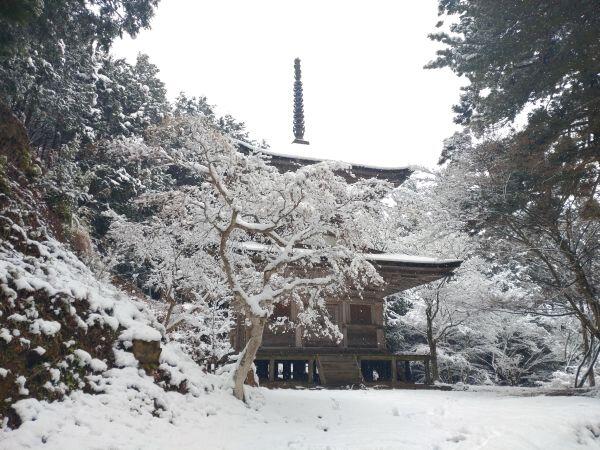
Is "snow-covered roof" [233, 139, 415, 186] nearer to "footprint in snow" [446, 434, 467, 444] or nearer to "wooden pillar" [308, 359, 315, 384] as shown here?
"wooden pillar" [308, 359, 315, 384]

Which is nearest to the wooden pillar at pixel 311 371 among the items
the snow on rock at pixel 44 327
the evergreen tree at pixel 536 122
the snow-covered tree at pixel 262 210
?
the snow-covered tree at pixel 262 210

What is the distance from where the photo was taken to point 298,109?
77.6 ft

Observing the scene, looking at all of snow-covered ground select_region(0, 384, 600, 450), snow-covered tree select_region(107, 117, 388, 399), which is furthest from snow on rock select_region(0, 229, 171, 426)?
snow-covered tree select_region(107, 117, 388, 399)

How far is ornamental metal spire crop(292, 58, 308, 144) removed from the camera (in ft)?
73.4

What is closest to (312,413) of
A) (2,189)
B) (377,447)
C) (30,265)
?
(377,447)

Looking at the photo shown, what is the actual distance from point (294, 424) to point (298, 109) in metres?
19.9

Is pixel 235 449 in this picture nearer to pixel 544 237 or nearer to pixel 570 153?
pixel 570 153

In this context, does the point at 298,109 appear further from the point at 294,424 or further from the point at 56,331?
the point at 56,331

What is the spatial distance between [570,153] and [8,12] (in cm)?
867

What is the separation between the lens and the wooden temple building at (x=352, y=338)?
45.1 ft

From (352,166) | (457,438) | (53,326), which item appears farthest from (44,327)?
(352,166)

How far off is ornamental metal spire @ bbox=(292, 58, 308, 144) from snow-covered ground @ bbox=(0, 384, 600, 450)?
1537cm

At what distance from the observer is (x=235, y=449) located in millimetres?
5023

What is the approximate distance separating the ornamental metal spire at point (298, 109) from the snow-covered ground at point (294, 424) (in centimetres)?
1537
